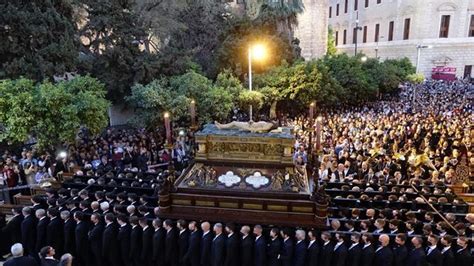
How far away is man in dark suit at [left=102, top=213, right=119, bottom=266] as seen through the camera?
7.43 meters

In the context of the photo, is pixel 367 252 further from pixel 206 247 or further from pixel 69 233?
pixel 69 233

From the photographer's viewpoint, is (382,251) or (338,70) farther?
(338,70)

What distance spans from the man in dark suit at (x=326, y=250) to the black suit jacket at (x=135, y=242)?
3434 mm

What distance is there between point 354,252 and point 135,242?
4.06m

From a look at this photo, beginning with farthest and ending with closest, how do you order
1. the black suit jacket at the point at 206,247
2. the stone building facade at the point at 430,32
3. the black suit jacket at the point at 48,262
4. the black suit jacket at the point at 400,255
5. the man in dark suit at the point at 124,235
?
the stone building facade at the point at 430,32 < the man in dark suit at the point at 124,235 < the black suit jacket at the point at 206,247 < the black suit jacket at the point at 400,255 < the black suit jacket at the point at 48,262

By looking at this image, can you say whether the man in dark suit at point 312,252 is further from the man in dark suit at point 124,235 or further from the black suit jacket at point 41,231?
the black suit jacket at point 41,231

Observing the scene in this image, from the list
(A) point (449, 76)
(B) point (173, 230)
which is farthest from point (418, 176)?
(A) point (449, 76)

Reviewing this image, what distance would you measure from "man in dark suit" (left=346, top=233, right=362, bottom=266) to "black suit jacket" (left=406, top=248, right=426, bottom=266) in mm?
858

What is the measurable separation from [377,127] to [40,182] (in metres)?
13.2

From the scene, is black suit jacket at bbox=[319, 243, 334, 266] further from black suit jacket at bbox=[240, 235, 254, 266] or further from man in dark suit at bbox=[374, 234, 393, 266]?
black suit jacket at bbox=[240, 235, 254, 266]

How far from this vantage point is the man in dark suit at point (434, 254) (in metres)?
6.64

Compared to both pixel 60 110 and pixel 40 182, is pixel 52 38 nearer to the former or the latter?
pixel 60 110

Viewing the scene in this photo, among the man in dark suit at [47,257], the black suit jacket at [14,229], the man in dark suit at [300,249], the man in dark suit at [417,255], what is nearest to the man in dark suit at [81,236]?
the black suit jacket at [14,229]

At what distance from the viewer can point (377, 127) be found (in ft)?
55.4
